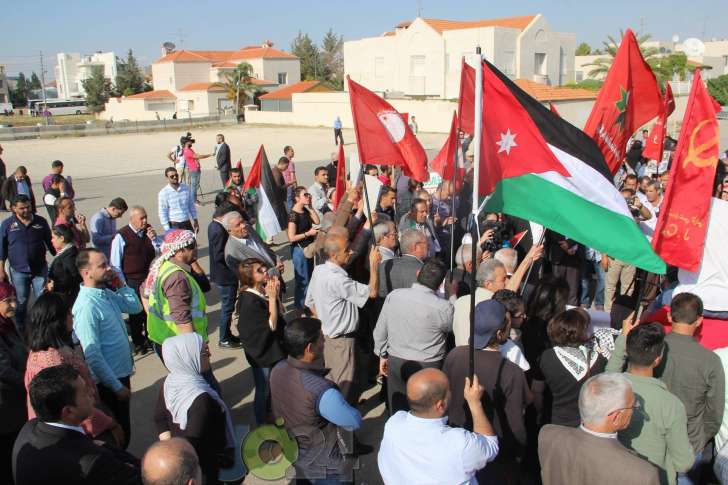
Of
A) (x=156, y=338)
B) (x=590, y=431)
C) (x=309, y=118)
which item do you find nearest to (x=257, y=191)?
(x=156, y=338)

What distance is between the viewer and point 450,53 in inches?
1998

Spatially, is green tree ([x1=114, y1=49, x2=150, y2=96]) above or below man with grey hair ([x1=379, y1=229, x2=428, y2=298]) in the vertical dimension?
above

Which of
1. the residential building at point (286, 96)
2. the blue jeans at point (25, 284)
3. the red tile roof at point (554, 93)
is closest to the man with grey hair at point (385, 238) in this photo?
the blue jeans at point (25, 284)

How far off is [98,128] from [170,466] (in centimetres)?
5056

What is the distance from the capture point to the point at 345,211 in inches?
248

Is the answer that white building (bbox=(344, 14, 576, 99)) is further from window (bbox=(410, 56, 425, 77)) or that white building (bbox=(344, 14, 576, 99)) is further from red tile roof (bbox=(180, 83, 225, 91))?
red tile roof (bbox=(180, 83, 225, 91))

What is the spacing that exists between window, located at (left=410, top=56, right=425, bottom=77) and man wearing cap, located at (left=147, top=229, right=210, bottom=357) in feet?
167

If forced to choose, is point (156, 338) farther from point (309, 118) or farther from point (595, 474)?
point (309, 118)

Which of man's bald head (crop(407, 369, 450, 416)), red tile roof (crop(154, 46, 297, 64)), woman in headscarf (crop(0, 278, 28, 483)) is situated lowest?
woman in headscarf (crop(0, 278, 28, 483))

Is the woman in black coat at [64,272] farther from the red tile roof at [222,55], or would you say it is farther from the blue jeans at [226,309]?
the red tile roof at [222,55]

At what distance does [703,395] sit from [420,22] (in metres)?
52.6

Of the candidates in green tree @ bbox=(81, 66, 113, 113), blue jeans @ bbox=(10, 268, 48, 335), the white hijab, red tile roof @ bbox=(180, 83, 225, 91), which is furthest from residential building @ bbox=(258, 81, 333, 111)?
the white hijab

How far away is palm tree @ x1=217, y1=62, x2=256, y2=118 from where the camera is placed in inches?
2554

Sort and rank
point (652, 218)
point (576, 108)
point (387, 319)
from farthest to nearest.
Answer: point (576, 108) < point (652, 218) < point (387, 319)
